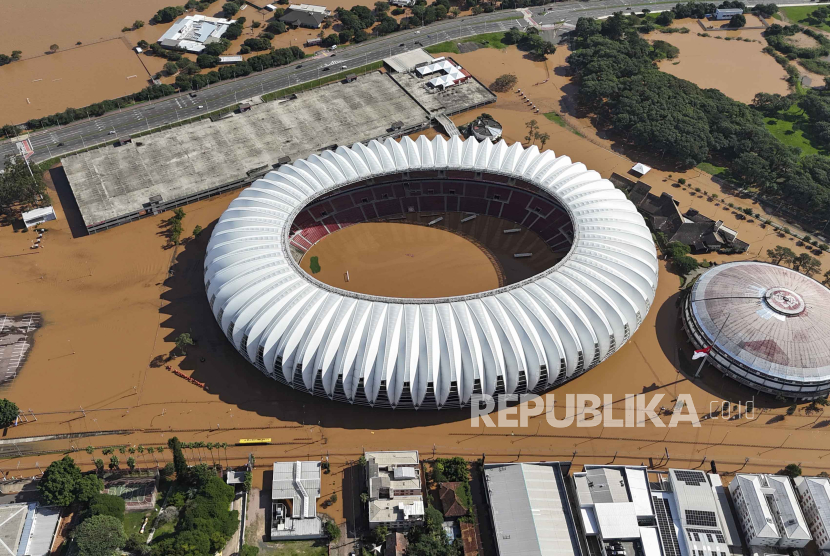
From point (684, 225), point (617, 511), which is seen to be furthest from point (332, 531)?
point (684, 225)

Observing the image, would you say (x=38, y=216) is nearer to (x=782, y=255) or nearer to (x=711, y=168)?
(x=782, y=255)

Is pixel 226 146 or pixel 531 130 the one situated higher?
pixel 226 146

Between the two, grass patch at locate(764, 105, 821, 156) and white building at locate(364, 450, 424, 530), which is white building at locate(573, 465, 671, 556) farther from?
grass patch at locate(764, 105, 821, 156)

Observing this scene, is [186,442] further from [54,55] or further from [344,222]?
[54,55]

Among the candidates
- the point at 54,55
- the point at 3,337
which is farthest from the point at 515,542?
the point at 54,55

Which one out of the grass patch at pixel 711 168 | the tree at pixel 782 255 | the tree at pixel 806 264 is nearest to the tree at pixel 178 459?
the tree at pixel 782 255

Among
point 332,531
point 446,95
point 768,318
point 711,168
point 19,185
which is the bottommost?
point 332,531

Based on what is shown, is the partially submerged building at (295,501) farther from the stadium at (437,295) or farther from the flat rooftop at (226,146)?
the flat rooftop at (226,146)
